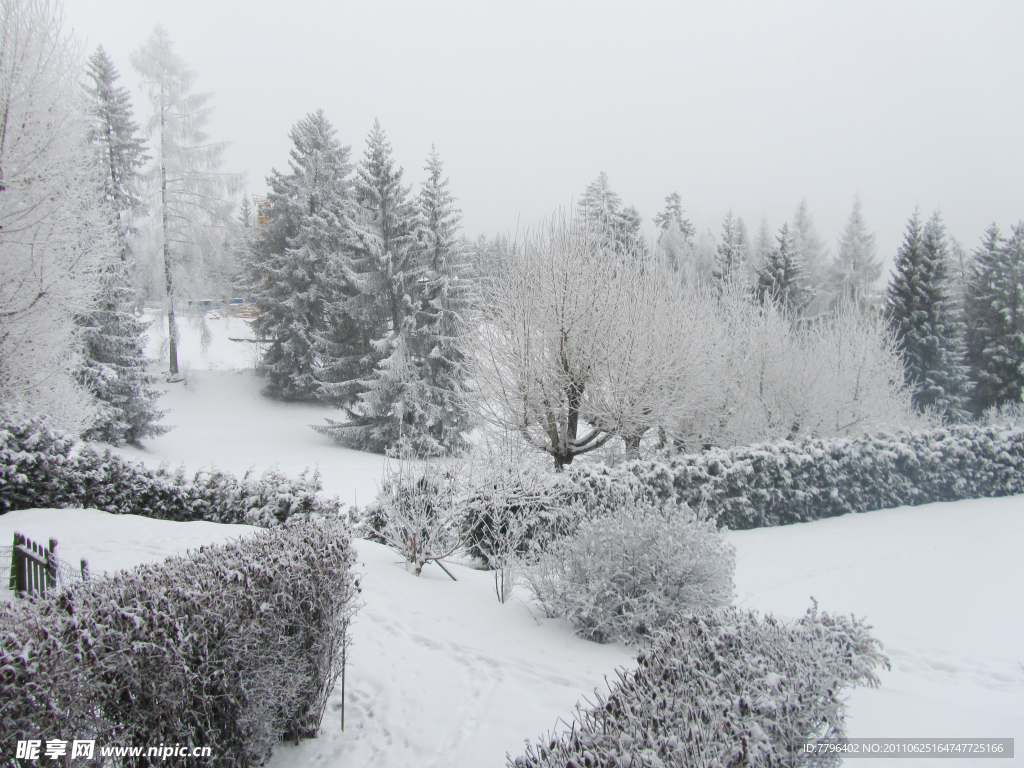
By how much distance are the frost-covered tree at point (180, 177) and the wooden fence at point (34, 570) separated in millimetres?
21684

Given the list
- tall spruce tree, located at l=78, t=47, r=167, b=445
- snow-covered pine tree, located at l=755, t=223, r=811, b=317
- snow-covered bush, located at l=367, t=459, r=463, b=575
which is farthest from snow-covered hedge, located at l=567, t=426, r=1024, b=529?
snow-covered pine tree, located at l=755, t=223, r=811, b=317

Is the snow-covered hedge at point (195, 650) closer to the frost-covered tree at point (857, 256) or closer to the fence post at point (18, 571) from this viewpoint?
the fence post at point (18, 571)

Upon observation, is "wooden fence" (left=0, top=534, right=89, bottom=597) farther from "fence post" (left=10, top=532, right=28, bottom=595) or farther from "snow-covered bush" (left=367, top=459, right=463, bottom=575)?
"snow-covered bush" (left=367, top=459, right=463, bottom=575)

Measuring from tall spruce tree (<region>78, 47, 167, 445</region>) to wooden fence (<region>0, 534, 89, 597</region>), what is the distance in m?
12.8

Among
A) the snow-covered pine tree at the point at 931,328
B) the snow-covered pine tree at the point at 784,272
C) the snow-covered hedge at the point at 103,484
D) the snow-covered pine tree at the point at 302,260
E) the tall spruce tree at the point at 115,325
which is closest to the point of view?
the snow-covered hedge at the point at 103,484

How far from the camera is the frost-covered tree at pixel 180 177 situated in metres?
22.5

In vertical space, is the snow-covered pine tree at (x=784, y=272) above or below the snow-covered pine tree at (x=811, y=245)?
below

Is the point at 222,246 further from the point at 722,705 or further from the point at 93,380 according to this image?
the point at 722,705

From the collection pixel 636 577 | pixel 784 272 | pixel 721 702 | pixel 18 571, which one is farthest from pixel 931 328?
pixel 18 571

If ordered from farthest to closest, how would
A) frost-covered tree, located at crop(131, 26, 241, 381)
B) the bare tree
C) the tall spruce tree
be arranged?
frost-covered tree, located at crop(131, 26, 241, 381)
the tall spruce tree
the bare tree

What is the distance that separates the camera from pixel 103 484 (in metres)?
9.05

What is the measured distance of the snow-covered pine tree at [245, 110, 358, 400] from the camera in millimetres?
24812

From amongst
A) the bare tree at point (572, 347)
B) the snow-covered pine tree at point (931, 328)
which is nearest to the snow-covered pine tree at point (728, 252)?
the snow-covered pine tree at point (931, 328)

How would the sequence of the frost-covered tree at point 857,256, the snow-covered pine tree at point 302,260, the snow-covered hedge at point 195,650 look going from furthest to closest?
the frost-covered tree at point 857,256, the snow-covered pine tree at point 302,260, the snow-covered hedge at point 195,650
